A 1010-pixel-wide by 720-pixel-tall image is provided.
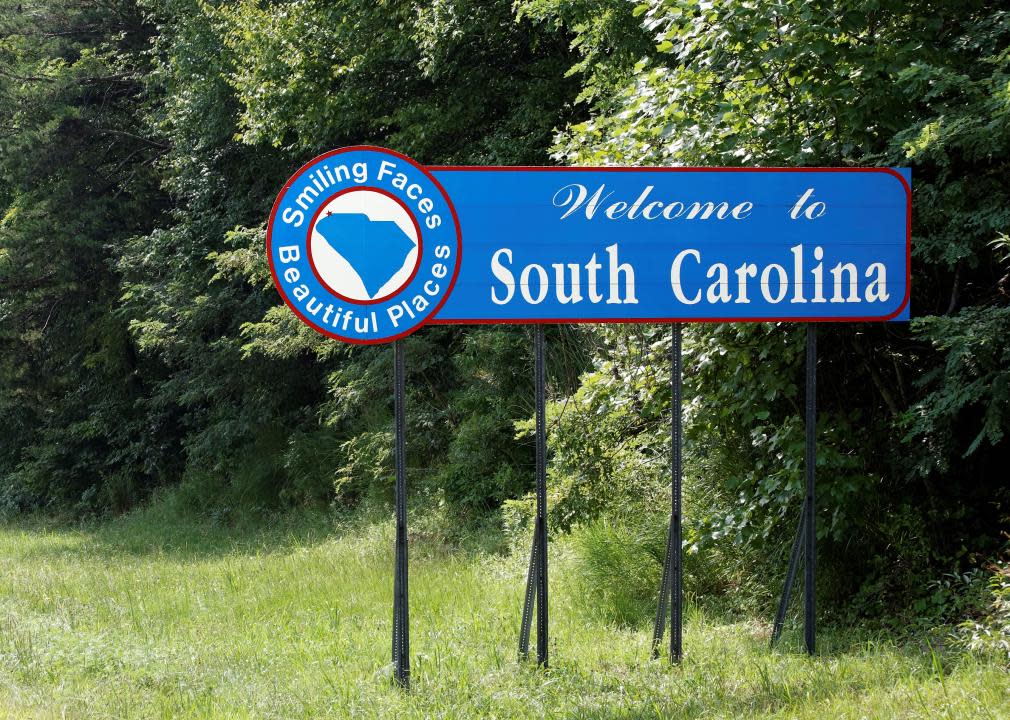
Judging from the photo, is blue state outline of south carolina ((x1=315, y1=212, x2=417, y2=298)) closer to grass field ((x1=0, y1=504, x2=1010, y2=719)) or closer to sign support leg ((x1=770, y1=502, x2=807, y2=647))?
grass field ((x1=0, y1=504, x2=1010, y2=719))

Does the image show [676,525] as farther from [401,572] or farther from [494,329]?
[494,329]

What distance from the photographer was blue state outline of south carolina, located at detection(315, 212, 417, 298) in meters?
5.61

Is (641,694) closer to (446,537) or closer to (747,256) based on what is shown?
(747,256)

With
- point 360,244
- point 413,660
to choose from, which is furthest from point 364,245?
point 413,660

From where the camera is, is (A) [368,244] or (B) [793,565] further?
(B) [793,565]

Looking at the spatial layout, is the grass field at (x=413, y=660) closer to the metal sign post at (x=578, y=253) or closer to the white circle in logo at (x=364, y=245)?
the metal sign post at (x=578, y=253)

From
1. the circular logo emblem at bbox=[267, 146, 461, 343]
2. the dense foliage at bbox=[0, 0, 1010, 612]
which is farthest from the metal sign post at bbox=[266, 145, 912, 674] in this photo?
the dense foliage at bbox=[0, 0, 1010, 612]

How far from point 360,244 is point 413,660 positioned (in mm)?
2452

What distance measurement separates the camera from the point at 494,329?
1325cm

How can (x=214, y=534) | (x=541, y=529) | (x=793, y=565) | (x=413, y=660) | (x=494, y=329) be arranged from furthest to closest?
(x=214, y=534) < (x=494, y=329) < (x=413, y=660) < (x=793, y=565) < (x=541, y=529)

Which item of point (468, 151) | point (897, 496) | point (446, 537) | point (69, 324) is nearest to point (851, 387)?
point (897, 496)

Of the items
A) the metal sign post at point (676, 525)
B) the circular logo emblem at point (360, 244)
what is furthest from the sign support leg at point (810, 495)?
the circular logo emblem at point (360, 244)

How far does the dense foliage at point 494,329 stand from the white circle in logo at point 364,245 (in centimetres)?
207

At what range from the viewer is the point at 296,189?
221 inches
